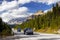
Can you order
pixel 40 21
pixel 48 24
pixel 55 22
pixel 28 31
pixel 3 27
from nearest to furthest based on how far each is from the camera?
1. pixel 3 27
2. pixel 28 31
3. pixel 55 22
4. pixel 48 24
5. pixel 40 21

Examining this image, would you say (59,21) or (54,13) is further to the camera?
(54,13)

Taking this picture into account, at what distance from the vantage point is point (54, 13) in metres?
108

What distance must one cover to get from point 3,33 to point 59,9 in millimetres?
69219

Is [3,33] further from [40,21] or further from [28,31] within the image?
[40,21]

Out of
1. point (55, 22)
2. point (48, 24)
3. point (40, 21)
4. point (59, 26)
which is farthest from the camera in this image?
point (40, 21)

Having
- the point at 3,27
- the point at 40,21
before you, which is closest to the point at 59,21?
the point at 40,21

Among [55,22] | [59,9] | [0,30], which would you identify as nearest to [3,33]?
[0,30]

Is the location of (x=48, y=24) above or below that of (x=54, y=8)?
below

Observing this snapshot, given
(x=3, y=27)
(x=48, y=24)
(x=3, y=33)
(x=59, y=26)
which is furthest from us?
(x=48, y=24)

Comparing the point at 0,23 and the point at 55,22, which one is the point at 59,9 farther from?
the point at 0,23

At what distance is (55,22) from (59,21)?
531cm

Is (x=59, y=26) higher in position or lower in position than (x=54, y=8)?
lower

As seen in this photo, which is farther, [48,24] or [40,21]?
[40,21]

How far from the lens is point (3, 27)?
48.8 m
